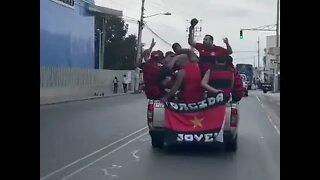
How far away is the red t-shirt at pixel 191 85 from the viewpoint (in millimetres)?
4871

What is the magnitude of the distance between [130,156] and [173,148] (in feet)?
1.63

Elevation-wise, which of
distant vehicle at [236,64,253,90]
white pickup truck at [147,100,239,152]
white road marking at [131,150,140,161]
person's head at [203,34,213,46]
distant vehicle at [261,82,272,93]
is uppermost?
person's head at [203,34,213,46]

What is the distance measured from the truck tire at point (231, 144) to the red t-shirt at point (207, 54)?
1.28m

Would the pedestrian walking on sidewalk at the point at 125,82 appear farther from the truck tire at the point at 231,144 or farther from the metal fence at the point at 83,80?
the truck tire at the point at 231,144

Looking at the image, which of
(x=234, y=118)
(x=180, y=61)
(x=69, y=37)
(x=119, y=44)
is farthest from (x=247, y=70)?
(x=69, y=37)

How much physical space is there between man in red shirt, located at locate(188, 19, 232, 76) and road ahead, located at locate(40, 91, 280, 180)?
0.63 m

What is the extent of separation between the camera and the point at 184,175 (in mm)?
5516

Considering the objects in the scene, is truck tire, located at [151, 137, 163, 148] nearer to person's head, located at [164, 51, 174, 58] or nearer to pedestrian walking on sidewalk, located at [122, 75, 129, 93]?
pedestrian walking on sidewalk, located at [122, 75, 129, 93]

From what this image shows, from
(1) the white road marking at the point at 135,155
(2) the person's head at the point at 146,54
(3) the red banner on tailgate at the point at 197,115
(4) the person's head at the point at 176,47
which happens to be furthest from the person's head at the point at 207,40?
(1) the white road marking at the point at 135,155

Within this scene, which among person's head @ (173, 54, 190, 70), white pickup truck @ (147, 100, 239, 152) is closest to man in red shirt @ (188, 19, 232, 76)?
person's head @ (173, 54, 190, 70)

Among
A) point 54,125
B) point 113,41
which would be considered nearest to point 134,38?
point 113,41

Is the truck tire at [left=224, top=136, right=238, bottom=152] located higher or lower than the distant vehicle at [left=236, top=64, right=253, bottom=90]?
lower

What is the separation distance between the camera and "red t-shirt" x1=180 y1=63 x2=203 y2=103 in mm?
4871
